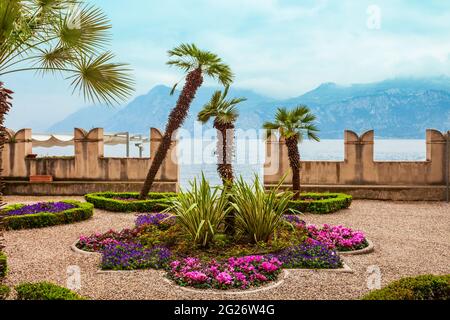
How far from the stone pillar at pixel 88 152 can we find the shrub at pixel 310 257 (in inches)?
432

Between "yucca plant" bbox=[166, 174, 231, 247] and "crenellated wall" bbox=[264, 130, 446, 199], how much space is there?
8388 mm

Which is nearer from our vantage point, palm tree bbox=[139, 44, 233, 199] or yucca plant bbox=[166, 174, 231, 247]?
yucca plant bbox=[166, 174, 231, 247]

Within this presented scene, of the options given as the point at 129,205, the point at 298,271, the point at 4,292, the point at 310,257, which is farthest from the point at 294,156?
the point at 4,292

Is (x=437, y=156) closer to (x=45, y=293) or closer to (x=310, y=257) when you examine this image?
(x=310, y=257)

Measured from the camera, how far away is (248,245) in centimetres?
803

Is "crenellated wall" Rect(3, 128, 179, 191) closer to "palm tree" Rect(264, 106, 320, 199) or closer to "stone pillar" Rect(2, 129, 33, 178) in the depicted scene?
"stone pillar" Rect(2, 129, 33, 178)

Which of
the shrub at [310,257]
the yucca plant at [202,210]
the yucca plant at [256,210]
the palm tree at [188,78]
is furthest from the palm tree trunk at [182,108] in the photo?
the shrub at [310,257]

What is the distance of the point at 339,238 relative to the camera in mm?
8672

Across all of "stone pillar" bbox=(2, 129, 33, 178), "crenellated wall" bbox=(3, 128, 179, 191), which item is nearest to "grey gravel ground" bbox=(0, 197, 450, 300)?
"crenellated wall" bbox=(3, 128, 179, 191)

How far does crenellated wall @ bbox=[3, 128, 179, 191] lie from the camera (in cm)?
1681

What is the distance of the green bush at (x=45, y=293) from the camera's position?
4.66m

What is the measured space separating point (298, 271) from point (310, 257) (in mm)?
554
